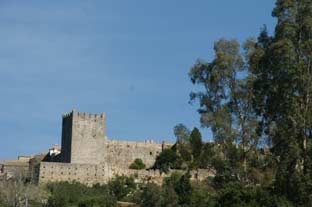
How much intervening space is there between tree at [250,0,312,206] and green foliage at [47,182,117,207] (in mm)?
18475

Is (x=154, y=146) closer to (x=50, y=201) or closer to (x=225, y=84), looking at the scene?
(x=50, y=201)

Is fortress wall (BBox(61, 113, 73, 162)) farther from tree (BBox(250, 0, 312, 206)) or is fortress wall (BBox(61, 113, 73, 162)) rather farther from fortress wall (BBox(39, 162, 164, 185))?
tree (BBox(250, 0, 312, 206))

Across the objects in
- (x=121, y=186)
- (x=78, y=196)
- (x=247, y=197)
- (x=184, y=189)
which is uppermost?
(x=121, y=186)

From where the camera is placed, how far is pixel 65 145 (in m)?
69.2

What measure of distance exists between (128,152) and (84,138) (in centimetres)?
811

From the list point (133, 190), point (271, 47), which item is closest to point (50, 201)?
point (133, 190)

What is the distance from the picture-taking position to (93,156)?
67.8 meters

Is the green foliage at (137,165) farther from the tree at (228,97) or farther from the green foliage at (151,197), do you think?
the tree at (228,97)

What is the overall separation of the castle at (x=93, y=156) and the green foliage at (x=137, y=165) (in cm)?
41

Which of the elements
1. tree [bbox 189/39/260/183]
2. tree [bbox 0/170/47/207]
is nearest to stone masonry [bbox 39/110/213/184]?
tree [bbox 0/170/47/207]

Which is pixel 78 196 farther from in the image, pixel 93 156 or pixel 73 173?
pixel 93 156

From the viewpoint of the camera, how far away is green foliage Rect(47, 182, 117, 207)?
5053 centimetres

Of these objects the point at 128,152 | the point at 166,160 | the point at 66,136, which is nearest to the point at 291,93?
the point at 66,136

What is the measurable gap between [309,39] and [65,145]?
129 ft
